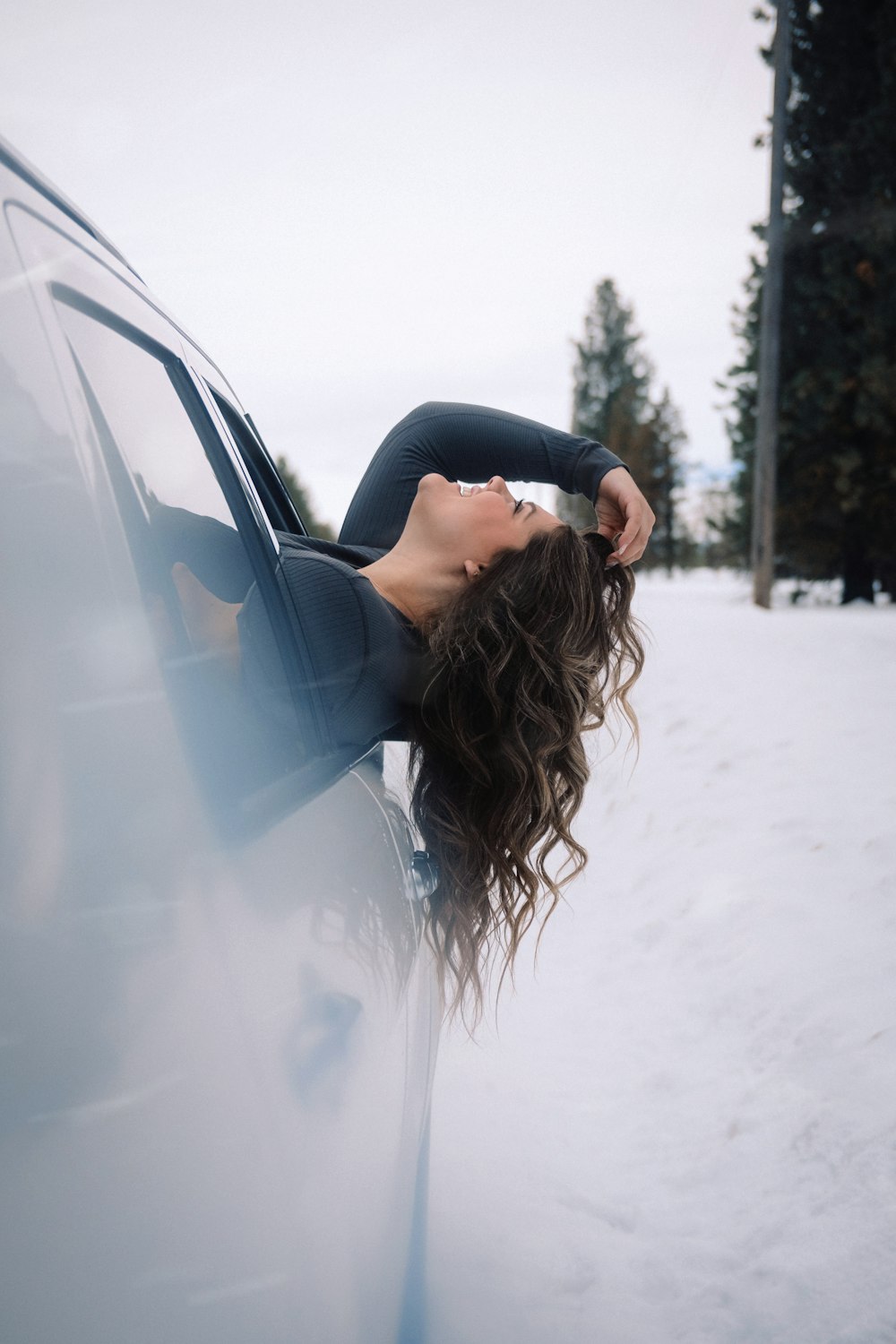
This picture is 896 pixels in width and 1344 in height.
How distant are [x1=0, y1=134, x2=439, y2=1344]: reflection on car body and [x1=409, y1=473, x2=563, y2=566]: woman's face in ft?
3.26

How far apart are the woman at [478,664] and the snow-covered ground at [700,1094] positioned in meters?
0.77

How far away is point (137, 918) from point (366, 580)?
0.93 metres

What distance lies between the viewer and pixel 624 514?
94.6 inches

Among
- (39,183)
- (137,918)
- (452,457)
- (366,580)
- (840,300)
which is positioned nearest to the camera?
(137,918)

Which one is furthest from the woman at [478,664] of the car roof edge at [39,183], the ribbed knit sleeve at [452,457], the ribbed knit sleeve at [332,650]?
the car roof edge at [39,183]

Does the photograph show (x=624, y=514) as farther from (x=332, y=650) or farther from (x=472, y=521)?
(x=332, y=650)

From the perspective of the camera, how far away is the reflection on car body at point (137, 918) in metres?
0.64

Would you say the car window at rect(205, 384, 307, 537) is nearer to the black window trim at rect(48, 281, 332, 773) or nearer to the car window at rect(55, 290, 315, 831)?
the black window trim at rect(48, 281, 332, 773)

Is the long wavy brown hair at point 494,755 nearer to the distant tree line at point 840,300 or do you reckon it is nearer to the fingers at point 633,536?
the fingers at point 633,536

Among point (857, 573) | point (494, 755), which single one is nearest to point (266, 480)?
point (494, 755)

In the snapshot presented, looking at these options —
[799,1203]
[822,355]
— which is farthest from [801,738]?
[822,355]

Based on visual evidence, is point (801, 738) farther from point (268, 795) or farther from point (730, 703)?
point (268, 795)

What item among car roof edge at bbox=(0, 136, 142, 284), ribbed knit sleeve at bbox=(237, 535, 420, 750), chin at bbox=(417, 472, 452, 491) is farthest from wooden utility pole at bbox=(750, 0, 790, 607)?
car roof edge at bbox=(0, 136, 142, 284)

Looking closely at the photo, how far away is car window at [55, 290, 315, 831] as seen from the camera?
891mm
